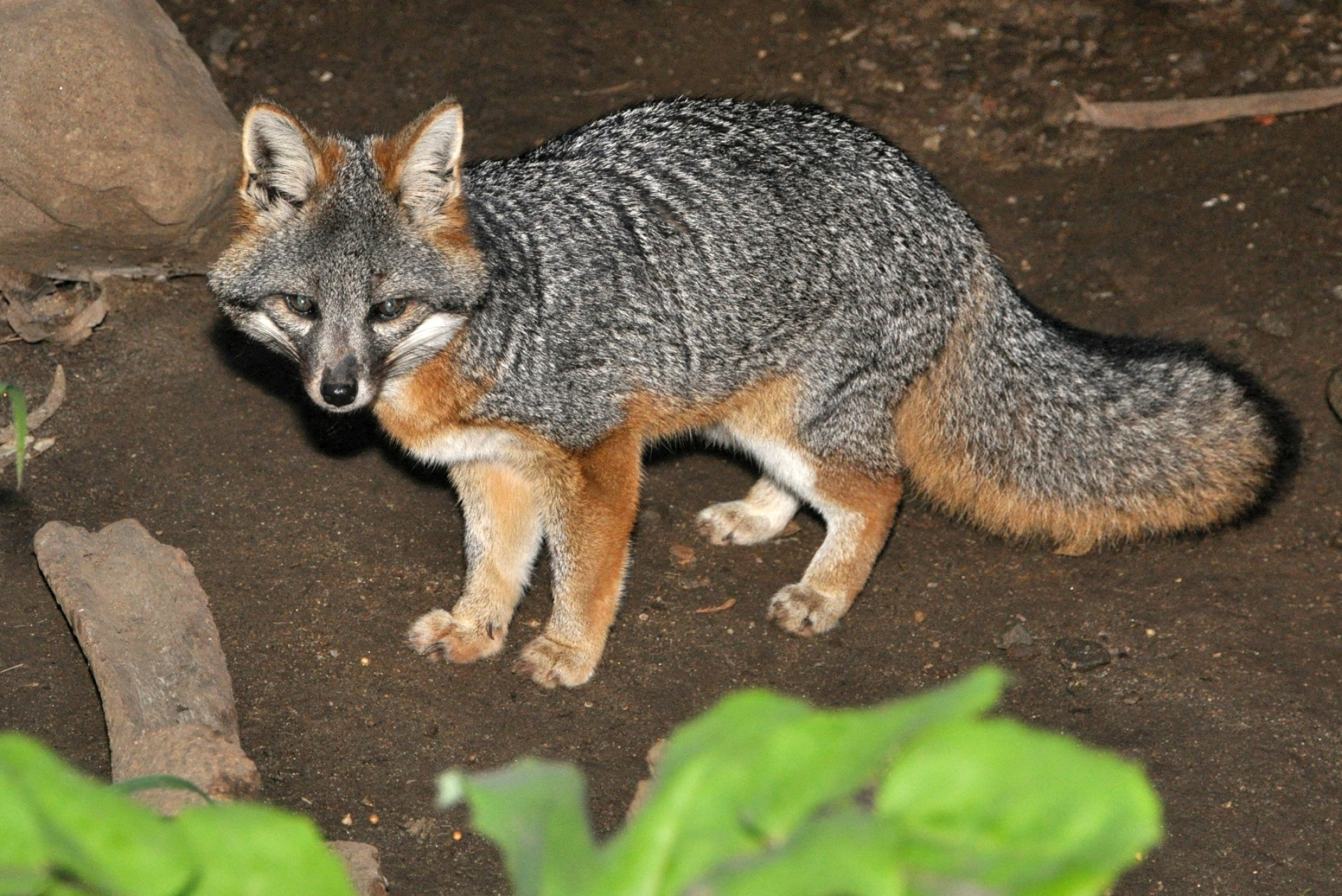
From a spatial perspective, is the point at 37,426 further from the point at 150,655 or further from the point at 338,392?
the point at 338,392

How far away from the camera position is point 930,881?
92 centimetres

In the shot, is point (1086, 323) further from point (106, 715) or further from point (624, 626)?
point (106, 715)

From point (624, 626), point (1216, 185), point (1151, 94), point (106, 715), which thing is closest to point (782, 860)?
point (106, 715)

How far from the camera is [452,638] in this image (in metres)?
5.43

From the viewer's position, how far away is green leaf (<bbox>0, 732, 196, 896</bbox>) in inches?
37.6

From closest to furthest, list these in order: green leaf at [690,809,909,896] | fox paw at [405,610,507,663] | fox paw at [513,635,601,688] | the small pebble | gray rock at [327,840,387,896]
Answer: green leaf at [690,809,909,896], gray rock at [327,840,387,896], fox paw at [513,635,601,688], fox paw at [405,610,507,663], the small pebble

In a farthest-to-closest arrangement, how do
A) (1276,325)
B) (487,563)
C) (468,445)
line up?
(1276,325) < (487,563) < (468,445)

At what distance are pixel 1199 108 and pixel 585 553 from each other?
5133 millimetres

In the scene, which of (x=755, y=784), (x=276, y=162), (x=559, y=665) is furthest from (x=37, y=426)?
(x=755, y=784)

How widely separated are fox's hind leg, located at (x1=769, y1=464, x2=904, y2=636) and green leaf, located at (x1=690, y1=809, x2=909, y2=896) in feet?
15.0

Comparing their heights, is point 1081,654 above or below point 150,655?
below

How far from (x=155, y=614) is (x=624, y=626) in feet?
6.12

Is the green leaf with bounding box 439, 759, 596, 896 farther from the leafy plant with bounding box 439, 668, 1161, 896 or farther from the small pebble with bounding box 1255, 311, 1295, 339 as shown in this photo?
the small pebble with bounding box 1255, 311, 1295, 339

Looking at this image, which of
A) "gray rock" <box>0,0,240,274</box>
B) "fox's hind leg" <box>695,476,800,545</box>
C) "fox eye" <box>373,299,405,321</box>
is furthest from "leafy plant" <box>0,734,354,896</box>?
"gray rock" <box>0,0,240,274</box>
